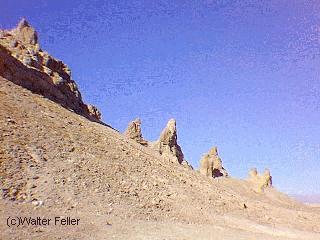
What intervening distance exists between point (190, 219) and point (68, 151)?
32.0ft

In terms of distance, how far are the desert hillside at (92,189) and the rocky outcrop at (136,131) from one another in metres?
26.6

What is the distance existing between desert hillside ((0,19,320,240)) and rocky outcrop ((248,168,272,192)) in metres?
59.3

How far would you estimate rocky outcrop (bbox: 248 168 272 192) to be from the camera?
9181 cm

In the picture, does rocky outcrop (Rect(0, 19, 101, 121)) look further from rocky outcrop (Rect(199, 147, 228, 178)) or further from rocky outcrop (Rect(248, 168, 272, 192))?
rocky outcrop (Rect(248, 168, 272, 192))

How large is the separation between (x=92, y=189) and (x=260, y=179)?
3065 inches

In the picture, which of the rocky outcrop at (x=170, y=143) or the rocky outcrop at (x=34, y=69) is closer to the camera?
the rocky outcrop at (x=34, y=69)

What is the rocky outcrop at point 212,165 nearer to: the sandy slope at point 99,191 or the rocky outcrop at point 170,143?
the rocky outcrop at point 170,143

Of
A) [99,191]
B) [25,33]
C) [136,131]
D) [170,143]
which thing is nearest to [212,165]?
[170,143]

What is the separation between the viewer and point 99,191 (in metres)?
23.0

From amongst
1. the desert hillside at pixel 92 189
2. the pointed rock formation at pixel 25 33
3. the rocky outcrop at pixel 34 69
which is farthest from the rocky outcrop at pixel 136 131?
the desert hillside at pixel 92 189

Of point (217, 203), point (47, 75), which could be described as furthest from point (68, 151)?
point (47, 75)

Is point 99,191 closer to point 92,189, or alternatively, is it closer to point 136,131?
point 92,189

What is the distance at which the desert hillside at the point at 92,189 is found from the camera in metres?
18.5

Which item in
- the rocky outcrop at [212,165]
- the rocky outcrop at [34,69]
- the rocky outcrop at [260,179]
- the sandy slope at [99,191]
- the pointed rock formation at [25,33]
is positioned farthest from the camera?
the rocky outcrop at [260,179]
